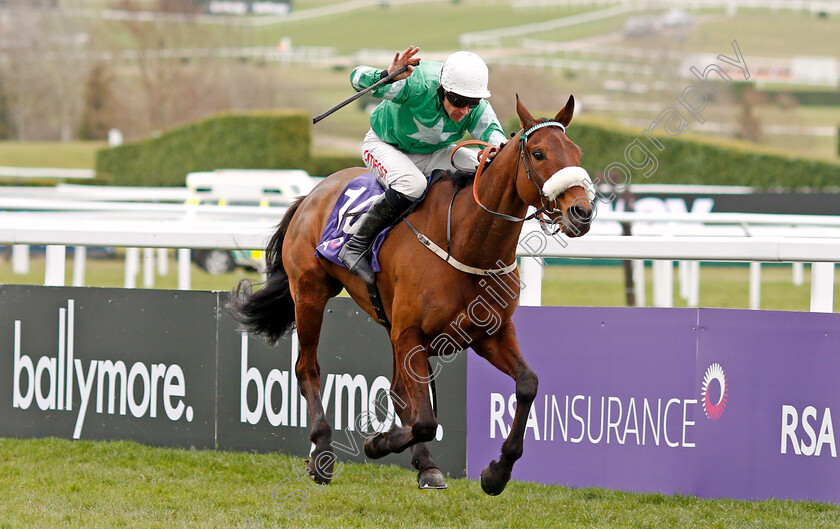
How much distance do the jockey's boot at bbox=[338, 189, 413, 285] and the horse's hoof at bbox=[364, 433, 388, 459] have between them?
685 mm

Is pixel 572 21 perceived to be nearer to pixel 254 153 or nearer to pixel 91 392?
pixel 254 153

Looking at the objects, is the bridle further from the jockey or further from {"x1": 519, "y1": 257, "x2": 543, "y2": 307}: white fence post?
{"x1": 519, "y1": 257, "x2": 543, "y2": 307}: white fence post

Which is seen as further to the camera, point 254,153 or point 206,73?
point 206,73

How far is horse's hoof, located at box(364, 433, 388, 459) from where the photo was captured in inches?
172

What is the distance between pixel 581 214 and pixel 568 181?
0.42ft

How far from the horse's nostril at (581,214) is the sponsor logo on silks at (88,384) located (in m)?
2.89

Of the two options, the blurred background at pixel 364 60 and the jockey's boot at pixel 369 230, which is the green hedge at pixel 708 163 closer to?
the blurred background at pixel 364 60

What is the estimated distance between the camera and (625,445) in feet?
16.1

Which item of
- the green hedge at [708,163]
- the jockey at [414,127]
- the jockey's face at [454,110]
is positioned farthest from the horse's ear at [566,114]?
the green hedge at [708,163]

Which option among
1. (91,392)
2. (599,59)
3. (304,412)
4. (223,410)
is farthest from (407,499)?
(599,59)

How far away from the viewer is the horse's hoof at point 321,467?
465cm

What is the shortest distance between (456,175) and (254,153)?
18.2 metres

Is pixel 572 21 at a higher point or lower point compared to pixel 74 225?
higher

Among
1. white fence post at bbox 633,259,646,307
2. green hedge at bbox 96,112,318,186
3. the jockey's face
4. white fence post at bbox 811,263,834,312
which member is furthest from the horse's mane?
green hedge at bbox 96,112,318,186
